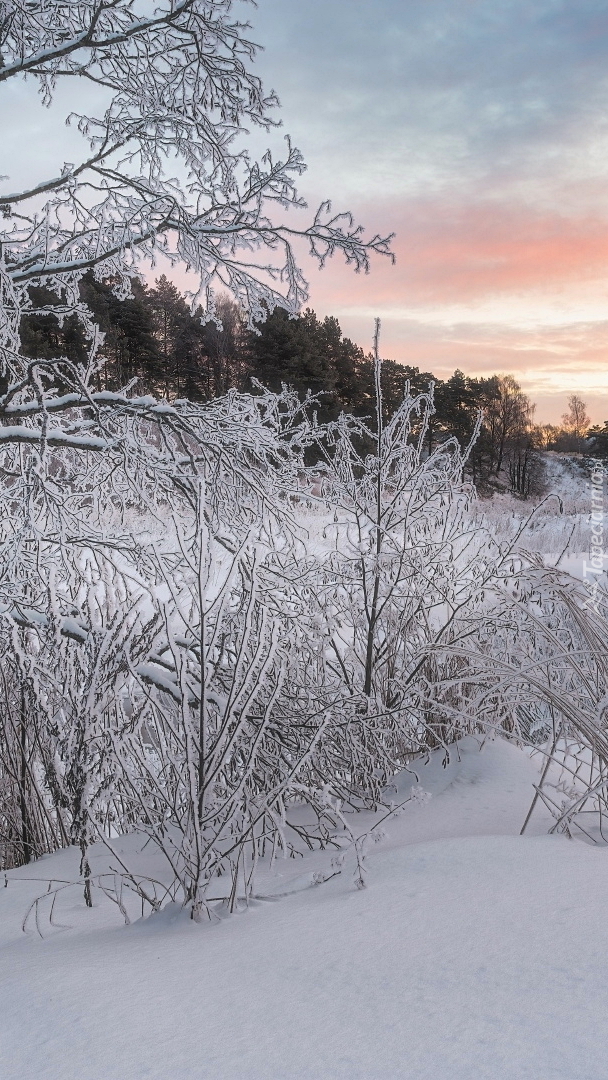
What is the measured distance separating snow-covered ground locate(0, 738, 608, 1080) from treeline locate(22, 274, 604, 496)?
1763 cm

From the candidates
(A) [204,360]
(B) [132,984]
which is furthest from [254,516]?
(A) [204,360]

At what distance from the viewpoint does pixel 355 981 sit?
1304mm

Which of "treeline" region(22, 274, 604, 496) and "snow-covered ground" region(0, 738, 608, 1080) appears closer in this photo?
"snow-covered ground" region(0, 738, 608, 1080)

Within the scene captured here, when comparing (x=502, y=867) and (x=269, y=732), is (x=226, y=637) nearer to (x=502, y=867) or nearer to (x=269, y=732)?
(x=269, y=732)

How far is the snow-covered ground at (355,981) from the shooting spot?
107 centimetres

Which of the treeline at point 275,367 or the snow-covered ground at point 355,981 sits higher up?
the treeline at point 275,367

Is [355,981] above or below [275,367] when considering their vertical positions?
below

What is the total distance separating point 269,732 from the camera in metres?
2.97

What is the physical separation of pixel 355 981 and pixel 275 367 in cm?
2715

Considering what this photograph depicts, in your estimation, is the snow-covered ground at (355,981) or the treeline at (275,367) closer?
the snow-covered ground at (355,981)

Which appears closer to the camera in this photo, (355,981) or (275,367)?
(355,981)

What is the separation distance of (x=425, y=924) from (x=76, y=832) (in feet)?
5.26

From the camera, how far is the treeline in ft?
84.2

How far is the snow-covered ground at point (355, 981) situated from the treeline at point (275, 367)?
17.6 meters
